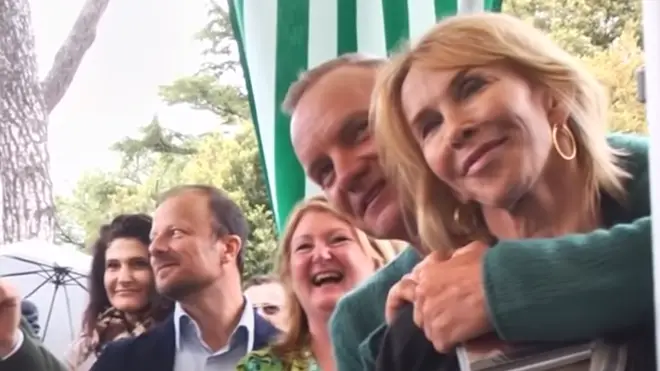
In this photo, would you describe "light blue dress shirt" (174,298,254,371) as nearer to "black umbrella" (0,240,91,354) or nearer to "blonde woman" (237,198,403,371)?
"blonde woman" (237,198,403,371)

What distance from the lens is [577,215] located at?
1309mm

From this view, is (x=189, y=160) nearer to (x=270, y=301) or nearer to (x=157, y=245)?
(x=157, y=245)

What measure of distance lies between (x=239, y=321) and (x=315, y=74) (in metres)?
0.38

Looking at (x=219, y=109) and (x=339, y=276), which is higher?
(x=219, y=109)

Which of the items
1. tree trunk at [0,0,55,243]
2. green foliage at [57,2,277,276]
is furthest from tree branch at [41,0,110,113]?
green foliage at [57,2,277,276]

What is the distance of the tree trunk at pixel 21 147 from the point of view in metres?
1.68

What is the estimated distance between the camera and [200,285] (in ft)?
5.23

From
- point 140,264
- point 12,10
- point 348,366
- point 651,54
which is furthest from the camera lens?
point 12,10

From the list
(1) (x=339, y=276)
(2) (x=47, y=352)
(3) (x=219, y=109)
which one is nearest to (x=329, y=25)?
(3) (x=219, y=109)

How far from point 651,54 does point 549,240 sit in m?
0.25

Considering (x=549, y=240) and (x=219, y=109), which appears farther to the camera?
(x=219, y=109)

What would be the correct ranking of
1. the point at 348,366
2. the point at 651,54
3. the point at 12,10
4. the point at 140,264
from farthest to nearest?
the point at 12,10 → the point at 140,264 → the point at 348,366 → the point at 651,54

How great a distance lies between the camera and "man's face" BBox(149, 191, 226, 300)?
5.22 feet

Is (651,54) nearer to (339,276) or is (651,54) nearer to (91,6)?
(339,276)
